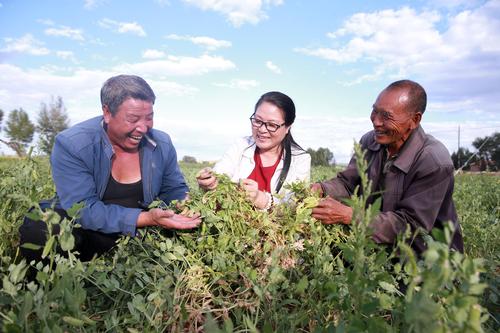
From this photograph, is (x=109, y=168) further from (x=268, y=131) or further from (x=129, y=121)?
(x=268, y=131)

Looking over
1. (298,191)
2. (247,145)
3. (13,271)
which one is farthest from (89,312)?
(247,145)

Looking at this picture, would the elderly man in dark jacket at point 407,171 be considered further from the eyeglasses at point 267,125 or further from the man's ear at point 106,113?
the man's ear at point 106,113

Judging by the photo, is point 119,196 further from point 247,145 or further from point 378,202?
point 378,202

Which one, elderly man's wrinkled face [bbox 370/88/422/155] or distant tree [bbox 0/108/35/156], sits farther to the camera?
distant tree [bbox 0/108/35/156]

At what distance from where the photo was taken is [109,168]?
2824 mm

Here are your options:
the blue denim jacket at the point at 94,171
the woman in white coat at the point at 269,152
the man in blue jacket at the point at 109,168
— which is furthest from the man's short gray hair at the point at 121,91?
the woman in white coat at the point at 269,152

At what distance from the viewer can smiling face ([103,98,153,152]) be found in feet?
8.80

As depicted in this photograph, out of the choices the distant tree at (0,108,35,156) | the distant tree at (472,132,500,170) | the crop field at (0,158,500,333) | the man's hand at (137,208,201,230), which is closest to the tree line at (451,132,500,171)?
the distant tree at (472,132,500,170)

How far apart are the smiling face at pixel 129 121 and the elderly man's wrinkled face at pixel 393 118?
149cm

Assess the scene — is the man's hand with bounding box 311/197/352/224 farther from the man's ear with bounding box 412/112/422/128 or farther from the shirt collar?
the man's ear with bounding box 412/112/422/128

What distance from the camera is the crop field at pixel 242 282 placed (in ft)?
3.58

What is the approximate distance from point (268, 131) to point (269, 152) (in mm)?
232

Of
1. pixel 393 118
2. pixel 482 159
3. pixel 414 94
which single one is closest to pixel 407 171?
pixel 393 118

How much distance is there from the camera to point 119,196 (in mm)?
2932
